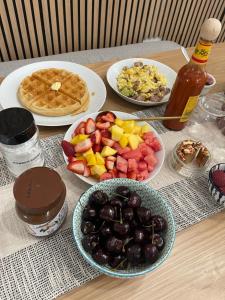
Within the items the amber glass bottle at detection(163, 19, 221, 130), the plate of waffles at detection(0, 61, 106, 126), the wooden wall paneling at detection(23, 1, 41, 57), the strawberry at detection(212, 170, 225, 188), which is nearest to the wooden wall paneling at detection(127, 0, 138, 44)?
the wooden wall paneling at detection(23, 1, 41, 57)

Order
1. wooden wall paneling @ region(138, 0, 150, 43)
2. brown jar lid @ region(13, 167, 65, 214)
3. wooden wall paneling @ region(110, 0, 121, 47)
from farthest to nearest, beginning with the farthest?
1. wooden wall paneling @ region(138, 0, 150, 43)
2. wooden wall paneling @ region(110, 0, 121, 47)
3. brown jar lid @ region(13, 167, 65, 214)

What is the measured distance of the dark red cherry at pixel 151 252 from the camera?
585mm

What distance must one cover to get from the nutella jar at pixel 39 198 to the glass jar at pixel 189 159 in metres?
0.42

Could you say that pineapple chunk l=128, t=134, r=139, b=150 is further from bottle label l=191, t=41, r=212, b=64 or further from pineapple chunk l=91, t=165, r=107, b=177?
bottle label l=191, t=41, r=212, b=64

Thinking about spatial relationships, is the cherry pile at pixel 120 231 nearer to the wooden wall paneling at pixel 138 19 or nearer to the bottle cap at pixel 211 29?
the bottle cap at pixel 211 29

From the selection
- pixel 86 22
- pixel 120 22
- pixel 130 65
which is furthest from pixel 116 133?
pixel 120 22

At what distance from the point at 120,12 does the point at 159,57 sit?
2.53ft

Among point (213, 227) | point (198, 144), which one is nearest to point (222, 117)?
point (198, 144)

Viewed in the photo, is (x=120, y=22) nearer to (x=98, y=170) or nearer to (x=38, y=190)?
(x=98, y=170)

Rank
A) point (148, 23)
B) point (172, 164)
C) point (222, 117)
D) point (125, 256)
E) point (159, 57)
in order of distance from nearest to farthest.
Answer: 1. point (125, 256)
2. point (172, 164)
3. point (222, 117)
4. point (159, 57)
5. point (148, 23)

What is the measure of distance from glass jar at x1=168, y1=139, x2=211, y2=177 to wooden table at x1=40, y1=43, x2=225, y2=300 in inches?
6.4

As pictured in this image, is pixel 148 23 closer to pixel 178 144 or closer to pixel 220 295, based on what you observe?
pixel 178 144

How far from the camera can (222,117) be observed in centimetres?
108

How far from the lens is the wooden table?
2.11 ft
